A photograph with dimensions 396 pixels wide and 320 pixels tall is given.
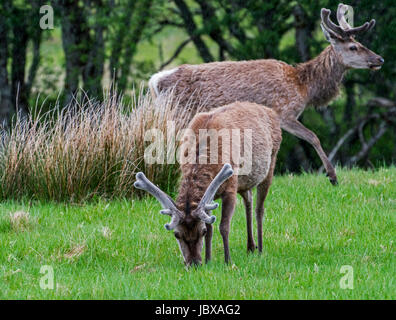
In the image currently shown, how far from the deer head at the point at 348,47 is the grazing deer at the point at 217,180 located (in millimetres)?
4434

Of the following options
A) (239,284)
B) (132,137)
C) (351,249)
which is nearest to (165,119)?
(132,137)

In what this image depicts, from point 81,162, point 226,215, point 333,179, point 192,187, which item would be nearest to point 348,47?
point 333,179

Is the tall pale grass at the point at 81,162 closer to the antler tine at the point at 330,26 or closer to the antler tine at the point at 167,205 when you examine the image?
the antler tine at the point at 330,26

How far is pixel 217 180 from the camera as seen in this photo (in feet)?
19.9

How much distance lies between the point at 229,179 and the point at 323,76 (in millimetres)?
5696

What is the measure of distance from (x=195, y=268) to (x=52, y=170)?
3881 mm

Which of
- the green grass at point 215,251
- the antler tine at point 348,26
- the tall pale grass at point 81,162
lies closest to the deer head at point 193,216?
the green grass at point 215,251

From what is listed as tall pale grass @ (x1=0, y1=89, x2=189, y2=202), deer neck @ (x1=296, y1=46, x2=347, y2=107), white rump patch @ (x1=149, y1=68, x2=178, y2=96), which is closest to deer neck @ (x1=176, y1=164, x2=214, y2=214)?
tall pale grass @ (x1=0, y1=89, x2=189, y2=202)

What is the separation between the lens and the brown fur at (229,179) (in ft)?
19.9

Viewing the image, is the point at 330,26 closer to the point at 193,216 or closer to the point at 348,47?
the point at 348,47

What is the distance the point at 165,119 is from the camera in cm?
1012

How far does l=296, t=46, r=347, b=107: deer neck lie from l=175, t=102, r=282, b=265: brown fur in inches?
167

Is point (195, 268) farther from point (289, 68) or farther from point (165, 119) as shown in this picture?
point (289, 68)
